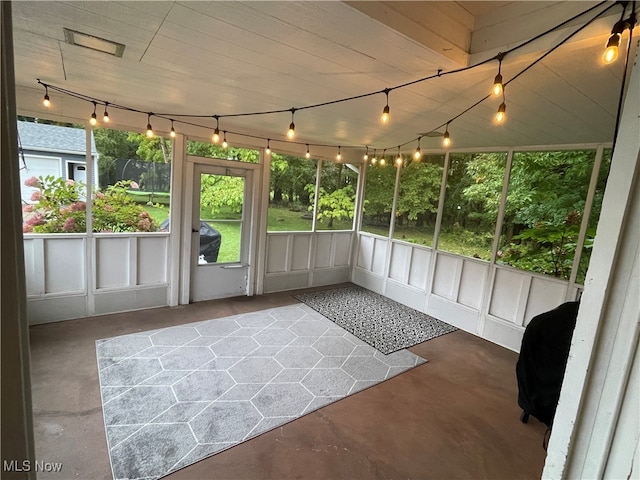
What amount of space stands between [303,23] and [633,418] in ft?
5.78

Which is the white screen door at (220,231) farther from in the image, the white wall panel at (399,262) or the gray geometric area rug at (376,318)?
the white wall panel at (399,262)

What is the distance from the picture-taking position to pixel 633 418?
2.08 ft

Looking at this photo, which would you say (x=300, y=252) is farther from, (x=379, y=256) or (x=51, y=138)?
(x=51, y=138)

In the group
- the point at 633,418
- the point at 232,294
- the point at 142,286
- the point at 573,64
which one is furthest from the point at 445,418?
the point at 142,286

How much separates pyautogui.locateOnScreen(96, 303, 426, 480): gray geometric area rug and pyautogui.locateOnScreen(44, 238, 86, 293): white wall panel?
3.10 ft

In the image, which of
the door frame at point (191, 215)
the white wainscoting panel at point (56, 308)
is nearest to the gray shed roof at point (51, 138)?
the door frame at point (191, 215)

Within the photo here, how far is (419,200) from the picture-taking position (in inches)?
197

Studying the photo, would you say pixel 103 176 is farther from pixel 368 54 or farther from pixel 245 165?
pixel 368 54

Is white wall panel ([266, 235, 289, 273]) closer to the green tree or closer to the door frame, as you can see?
the door frame

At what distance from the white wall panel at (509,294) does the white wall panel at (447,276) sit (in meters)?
0.50

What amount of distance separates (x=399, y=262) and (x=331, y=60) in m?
3.83

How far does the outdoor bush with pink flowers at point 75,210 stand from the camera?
3.43 m

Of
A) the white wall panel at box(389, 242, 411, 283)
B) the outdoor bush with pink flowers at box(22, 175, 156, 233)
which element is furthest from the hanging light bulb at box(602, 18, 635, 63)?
the outdoor bush with pink flowers at box(22, 175, 156, 233)

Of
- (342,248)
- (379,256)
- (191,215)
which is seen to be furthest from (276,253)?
(379,256)
